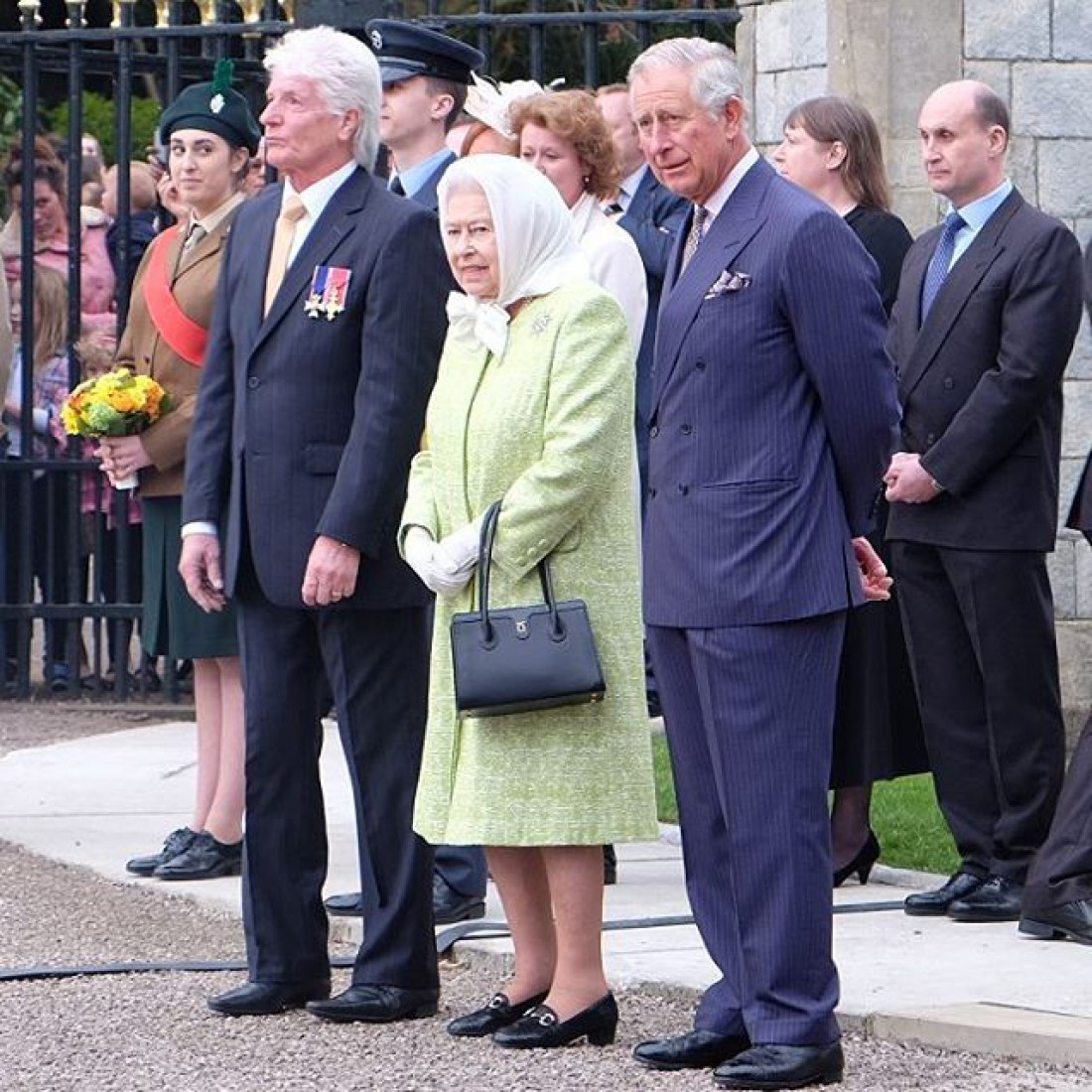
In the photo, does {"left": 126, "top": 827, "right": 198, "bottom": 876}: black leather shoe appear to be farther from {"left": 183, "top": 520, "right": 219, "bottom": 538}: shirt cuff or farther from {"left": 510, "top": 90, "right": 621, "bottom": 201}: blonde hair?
{"left": 510, "top": 90, "right": 621, "bottom": 201}: blonde hair

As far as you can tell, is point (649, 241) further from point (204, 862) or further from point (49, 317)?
point (49, 317)

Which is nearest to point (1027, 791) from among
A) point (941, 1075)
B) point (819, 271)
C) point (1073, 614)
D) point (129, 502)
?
point (941, 1075)

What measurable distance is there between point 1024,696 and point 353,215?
2.16m

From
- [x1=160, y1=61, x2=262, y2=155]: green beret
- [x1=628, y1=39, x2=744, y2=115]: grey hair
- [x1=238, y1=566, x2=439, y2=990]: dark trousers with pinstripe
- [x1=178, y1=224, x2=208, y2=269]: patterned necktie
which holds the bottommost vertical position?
[x1=238, y1=566, x2=439, y2=990]: dark trousers with pinstripe

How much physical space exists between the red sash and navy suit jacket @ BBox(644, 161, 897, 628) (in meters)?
2.98

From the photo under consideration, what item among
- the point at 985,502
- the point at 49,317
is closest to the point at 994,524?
the point at 985,502

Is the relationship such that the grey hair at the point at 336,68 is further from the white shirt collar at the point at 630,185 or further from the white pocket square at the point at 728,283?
the white shirt collar at the point at 630,185

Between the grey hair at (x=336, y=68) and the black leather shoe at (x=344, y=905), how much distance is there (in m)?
2.00

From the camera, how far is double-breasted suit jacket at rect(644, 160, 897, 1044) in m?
5.47

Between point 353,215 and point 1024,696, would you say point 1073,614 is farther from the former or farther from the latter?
point 353,215

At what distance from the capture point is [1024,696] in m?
7.25

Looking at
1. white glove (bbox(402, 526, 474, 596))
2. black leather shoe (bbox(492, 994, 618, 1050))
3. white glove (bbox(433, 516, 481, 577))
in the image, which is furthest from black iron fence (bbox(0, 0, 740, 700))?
black leather shoe (bbox(492, 994, 618, 1050))

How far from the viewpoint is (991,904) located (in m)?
7.14

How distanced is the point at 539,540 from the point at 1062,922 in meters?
1.85
